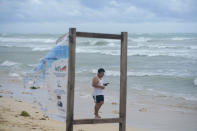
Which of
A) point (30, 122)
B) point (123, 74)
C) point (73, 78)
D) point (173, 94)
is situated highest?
point (123, 74)

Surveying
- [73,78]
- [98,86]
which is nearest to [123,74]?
[73,78]

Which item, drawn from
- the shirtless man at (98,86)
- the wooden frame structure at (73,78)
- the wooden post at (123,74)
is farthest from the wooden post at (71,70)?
the shirtless man at (98,86)

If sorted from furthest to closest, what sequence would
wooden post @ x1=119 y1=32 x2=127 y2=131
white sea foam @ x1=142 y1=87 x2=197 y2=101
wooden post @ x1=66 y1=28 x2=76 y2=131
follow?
white sea foam @ x1=142 y1=87 x2=197 y2=101, wooden post @ x1=119 y1=32 x2=127 y2=131, wooden post @ x1=66 y1=28 x2=76 y2=131

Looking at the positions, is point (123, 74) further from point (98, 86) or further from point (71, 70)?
point (98, 86)

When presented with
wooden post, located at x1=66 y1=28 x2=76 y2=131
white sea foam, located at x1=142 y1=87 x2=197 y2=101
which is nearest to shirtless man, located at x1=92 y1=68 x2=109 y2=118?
wooden post, located at x1=66 y1=28 x2=76 y2=131

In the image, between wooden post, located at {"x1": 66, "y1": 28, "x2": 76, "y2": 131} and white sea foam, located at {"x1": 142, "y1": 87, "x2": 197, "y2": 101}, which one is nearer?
wooden post, located at {"x1": 66, "y1": 28, "x2": 76, "y2": 131}

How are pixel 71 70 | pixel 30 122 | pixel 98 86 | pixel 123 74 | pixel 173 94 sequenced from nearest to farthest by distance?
pixel 71 70, pixel 123 74, pixel 98 86, pixel 30 122, pixel 173 94

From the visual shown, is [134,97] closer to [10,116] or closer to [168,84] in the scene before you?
[168,84]

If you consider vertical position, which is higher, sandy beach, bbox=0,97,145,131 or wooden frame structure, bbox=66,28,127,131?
wooden frame structure, bbox=66,28,127,131

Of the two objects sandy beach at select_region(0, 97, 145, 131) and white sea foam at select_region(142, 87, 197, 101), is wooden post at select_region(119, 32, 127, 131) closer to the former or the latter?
sandy beach at select_region(0, 97, 145, 131)

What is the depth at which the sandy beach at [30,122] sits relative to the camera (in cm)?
747

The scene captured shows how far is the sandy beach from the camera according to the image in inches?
294

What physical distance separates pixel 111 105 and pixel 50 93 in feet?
19.5

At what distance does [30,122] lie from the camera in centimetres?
819
